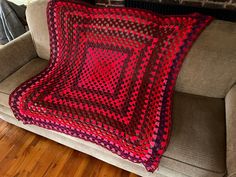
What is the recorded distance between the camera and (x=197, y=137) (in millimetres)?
896

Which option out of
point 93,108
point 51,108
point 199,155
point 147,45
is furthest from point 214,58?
point 51,108

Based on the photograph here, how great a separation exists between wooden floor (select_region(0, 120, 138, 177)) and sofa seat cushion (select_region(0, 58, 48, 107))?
0.35m

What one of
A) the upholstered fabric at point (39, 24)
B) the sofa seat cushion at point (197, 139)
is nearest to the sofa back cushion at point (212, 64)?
the sofa seat cushion at point (197, 139)

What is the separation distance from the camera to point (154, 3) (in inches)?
70.7

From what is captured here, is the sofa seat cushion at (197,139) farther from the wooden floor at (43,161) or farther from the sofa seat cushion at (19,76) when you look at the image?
the sofa seat cushion at (19,76)

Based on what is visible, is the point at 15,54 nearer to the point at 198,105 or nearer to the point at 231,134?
the point at 198,105

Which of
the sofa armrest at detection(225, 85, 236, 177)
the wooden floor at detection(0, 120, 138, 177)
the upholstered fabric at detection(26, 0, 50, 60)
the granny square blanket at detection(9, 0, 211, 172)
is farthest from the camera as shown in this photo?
the upholstered fabric at detection(26, 0, 50, 60)

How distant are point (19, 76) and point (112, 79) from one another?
27.0 inches

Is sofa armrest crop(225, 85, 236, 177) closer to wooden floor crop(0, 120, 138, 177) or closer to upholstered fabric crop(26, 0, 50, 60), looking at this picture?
wooden floor crop(0, 120, 138, 177)

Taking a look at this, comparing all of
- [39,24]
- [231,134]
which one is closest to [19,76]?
[39,24]

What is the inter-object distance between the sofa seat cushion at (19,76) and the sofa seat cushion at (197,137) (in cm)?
103

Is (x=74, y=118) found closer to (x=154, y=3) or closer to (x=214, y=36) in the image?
(x=214, y=36)

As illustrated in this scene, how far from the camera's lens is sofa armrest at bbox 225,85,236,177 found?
741 mm

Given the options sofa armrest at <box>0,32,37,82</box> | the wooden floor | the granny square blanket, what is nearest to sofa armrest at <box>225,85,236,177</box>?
the granny square blanket
